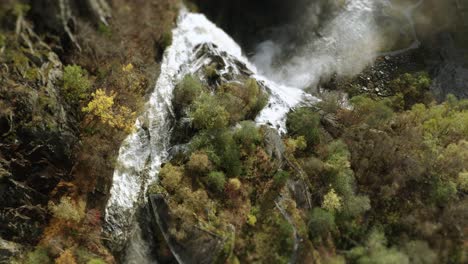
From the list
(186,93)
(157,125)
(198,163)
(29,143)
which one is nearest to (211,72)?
(186,93)

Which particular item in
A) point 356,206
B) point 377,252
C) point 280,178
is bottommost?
point 377,252

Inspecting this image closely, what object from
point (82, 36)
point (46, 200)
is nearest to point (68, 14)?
point (82, 36)

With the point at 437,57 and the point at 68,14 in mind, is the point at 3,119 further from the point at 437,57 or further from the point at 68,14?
the point at 437,57

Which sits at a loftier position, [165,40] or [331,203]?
[165,40]

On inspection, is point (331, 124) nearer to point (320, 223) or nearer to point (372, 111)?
point (372, 111)

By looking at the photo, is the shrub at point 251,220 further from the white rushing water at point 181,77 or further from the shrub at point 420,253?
the shrub at point 420,253

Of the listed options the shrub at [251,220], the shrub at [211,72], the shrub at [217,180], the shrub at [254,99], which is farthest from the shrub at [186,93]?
the shrub at [251,220]

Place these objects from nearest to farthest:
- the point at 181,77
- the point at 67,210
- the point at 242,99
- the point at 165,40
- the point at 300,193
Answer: the point at 67,210
the point at 300,193
the point at 242,99
the point at 181,77
the point at 165,40
